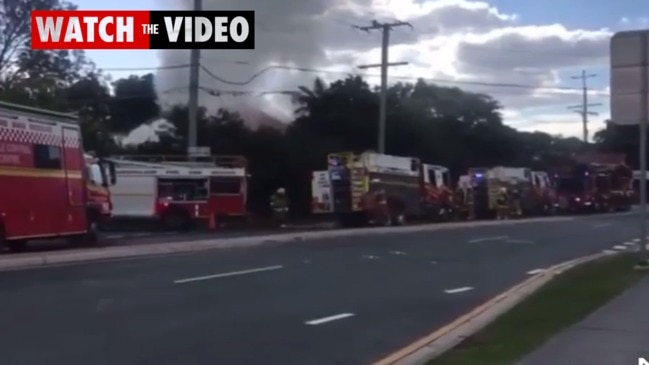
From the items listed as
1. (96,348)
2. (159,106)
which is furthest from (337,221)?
(96,348)

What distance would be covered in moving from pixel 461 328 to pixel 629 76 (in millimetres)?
8767

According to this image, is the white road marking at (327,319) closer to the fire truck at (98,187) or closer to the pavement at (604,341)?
the pavement at (604,341)

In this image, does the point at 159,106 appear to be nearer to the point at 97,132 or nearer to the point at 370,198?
the point at 97,132

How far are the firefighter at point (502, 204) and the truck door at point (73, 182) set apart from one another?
1316 inches

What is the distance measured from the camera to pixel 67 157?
29469mm

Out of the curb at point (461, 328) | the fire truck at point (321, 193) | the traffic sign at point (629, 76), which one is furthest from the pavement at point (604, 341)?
the fire truck at point (321, 193)

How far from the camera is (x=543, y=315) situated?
1459cm

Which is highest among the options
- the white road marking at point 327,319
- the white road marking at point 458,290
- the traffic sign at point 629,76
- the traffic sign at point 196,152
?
the traffic sign at point 629,76

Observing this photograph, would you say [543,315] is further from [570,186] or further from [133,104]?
[570,186]

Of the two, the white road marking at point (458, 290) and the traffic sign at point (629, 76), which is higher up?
the traffic sign at point (629, 76)

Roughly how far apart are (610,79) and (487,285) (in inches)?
167

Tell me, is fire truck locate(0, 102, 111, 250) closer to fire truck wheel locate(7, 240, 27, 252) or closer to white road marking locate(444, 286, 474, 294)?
fire truck wheel locate(7, 240, 27, 252)

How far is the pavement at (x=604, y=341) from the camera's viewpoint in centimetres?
1081

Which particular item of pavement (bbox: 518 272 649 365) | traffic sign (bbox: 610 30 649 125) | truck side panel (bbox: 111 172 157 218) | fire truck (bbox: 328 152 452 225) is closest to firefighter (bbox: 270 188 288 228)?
fire truck (bbox: 328 152 452 225)
